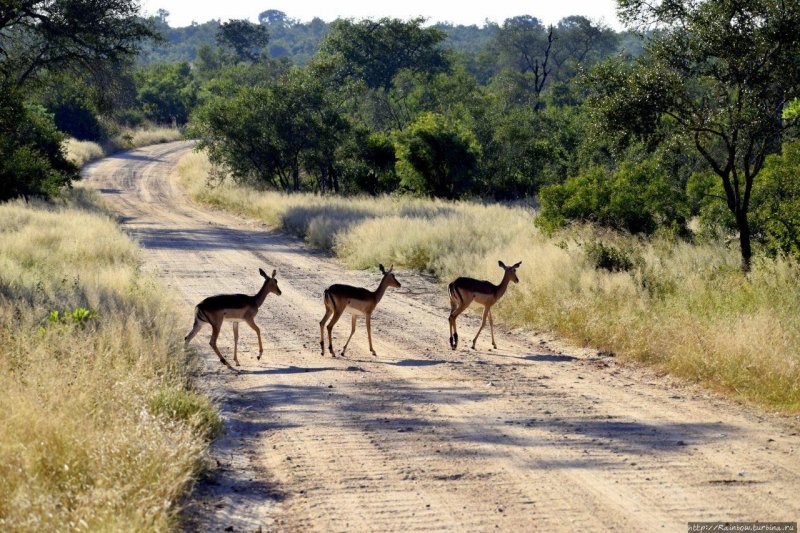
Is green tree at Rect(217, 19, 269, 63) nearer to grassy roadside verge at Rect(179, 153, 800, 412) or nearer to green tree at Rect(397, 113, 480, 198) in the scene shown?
green tree at Rect(397, 113, 480, 198)

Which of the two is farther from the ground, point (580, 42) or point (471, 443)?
point (580, 42)

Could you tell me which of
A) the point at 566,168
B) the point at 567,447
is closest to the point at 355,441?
the point at 567,447

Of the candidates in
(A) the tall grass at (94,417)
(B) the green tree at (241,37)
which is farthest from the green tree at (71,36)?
(B) the green tree at (241,37)

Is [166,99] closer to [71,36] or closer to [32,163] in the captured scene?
[32,163]

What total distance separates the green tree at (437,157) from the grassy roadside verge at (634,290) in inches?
358

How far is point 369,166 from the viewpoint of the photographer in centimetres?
4247

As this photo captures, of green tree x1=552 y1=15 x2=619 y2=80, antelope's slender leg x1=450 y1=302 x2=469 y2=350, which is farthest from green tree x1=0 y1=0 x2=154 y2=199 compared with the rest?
green tree x1=552 y1=15 x2=619 y2=80

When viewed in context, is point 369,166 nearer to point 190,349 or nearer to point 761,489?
point 190,349

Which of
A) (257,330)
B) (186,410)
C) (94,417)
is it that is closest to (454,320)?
(257,330)

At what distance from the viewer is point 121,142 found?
77188mm

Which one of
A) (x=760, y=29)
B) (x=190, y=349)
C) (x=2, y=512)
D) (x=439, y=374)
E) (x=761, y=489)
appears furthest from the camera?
(x=760, y=29)

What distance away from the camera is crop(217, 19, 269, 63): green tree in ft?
404

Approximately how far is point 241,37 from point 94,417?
122495 mm

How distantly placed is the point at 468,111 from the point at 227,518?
35927 mm
